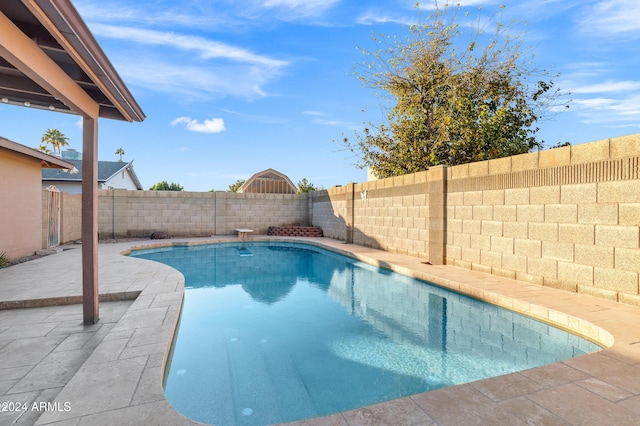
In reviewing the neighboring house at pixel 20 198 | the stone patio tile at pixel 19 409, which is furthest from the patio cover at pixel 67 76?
the neighboring house at pixel 20 198

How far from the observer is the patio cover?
6.63ft

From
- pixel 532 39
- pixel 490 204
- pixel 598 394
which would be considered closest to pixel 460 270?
pixel 490 204

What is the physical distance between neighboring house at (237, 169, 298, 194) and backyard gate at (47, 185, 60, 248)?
12.0 metres

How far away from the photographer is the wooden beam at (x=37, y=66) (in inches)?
78.7

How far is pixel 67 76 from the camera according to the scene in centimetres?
287

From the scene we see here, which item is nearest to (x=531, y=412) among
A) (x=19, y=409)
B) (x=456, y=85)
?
(x=19, y=409)

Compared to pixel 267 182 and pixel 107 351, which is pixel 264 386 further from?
pixel 267 182

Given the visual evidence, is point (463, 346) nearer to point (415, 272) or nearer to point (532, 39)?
point (415, 272)

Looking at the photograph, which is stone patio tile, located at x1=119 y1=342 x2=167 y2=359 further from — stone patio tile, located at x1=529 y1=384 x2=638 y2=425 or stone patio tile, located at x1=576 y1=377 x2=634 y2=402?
stone patio tile, located at x1=576 y1=377 x2=634 y2=402

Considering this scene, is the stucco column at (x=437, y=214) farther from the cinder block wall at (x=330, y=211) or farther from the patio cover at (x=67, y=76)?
the patio cover at (x=67, y=76)

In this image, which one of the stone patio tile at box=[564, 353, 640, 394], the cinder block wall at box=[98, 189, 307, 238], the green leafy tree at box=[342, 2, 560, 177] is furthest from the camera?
the cinder block wall at box=[98, 189, 307, 238]

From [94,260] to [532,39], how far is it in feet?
45.4

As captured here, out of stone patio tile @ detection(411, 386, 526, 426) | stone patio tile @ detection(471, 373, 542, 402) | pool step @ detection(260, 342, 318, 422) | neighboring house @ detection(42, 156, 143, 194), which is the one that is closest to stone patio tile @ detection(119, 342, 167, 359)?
pool step @ detection(260, 342, 318, 422)

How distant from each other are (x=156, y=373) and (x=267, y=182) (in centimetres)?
1972
